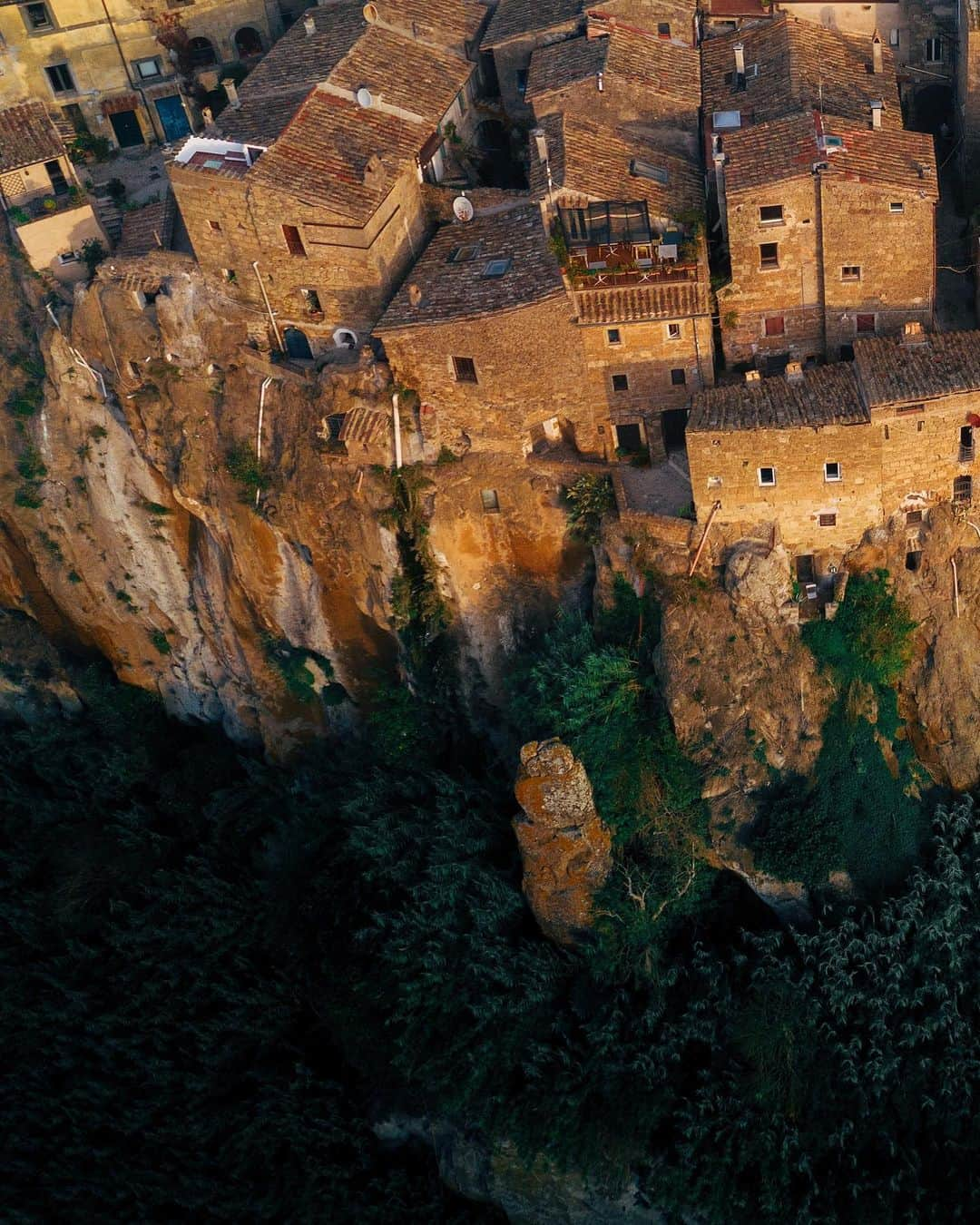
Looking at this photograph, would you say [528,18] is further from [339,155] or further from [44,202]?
[44,202]

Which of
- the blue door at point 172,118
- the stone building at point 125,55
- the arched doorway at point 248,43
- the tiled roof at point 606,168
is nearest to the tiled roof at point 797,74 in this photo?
the tiled roof at point 606,168

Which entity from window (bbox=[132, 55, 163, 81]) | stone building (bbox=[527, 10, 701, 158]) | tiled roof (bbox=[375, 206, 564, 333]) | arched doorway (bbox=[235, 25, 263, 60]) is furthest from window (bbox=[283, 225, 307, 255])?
window (bbox=[132, 55, 163, 81])

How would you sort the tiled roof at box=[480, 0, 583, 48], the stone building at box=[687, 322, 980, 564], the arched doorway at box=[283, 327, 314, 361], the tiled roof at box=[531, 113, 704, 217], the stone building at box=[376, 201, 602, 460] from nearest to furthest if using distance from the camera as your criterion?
the stone building at box=[687, 322, 980, 564], the stone building at box=[376, 201, 602, 460], the tiled roof at box=[531, 113, 704, 217], the arched doorway at box=[283, 327, 314, 361], the tiled roof at box=[480, 0, 583, 48]

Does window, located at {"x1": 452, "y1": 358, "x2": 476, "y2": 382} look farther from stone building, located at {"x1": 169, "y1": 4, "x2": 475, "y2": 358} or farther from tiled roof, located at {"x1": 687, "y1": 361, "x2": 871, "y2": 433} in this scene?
tiled roof, located at {"x1": 687, "y1": 361, "x2": 871, "y2": 433}

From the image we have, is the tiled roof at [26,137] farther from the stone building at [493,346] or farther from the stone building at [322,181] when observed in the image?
the stone building at [493,346]

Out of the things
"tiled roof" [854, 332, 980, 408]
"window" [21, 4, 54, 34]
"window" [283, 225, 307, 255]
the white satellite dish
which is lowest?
"tiled roof" [854, 332, 980, 408]

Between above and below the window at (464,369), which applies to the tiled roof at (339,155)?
above

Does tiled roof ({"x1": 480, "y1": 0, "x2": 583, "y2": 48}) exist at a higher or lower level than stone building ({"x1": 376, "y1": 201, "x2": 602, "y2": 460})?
higher
